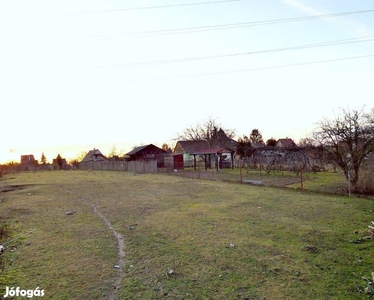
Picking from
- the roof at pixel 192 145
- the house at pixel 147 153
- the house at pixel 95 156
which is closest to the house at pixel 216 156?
the house at pixel 147 153

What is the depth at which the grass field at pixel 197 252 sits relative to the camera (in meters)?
3.82

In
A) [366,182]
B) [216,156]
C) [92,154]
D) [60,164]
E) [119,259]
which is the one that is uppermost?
[92,154]

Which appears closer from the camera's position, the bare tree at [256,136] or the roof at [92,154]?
the bare tree at [256,136]

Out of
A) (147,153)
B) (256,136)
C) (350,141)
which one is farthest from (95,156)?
(350,141)

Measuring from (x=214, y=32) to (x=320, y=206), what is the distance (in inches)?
374

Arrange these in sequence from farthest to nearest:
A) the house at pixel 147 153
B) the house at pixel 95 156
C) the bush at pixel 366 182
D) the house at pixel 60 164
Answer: the house at pixel 95 156 → the house at pixel 60 164 → the house at pixel 147 153 → the bush at pixel 366 182

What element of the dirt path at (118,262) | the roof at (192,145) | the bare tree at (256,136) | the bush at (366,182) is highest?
the bare tree at (256,136)

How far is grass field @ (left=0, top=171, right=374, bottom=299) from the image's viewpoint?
12.5 ft

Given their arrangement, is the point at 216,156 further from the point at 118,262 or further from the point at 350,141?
the point at 118,262

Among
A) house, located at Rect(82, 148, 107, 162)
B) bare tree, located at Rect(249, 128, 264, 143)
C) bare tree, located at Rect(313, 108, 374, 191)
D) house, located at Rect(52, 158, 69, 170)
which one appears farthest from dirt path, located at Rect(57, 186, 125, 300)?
house, located at Rect(82, 148, 107, 162)

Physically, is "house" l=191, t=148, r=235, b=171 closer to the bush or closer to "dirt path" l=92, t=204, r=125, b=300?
the bush

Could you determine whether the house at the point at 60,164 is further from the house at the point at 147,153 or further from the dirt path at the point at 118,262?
the dirt path at the point at 118,262

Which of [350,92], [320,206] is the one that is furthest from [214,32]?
[320,206]

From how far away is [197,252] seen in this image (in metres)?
5.18
